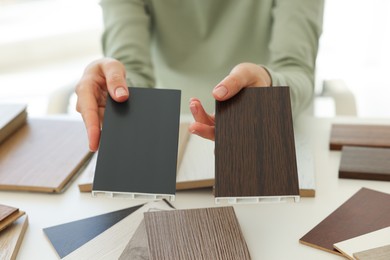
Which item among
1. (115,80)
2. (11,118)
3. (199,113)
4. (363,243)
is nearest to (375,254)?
(363,243)

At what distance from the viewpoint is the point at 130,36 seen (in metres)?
1.14

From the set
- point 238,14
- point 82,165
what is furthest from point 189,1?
point 82,165

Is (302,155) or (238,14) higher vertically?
(238,14)

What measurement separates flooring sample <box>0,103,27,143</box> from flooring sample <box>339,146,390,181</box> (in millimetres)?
612

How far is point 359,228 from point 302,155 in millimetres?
218

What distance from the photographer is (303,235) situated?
0.67 m

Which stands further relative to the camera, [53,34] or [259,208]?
[53,34]

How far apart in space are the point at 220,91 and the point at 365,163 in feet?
1.01

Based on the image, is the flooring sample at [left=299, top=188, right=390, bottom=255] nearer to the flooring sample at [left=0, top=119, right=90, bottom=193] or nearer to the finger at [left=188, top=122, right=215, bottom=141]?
the finger at [left=188, top=122, right=215, bottom=141]

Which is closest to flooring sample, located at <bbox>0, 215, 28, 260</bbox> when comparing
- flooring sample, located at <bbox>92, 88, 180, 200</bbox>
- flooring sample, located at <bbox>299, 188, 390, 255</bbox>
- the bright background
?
flooring sample, located at <bbox>92, 88, 180, 200</bbox>

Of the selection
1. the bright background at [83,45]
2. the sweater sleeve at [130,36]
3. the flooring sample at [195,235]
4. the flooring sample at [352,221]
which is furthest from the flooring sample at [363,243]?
the bright background at [83,45]

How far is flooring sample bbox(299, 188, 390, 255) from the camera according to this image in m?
0.65

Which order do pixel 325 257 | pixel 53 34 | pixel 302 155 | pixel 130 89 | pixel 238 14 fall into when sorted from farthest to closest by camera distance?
pixel 53 34
pixel 238 14
pixel 302 155
pixel 130 89
pixel 325 257

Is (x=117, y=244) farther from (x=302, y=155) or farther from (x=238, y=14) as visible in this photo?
(x=238, y=14)
